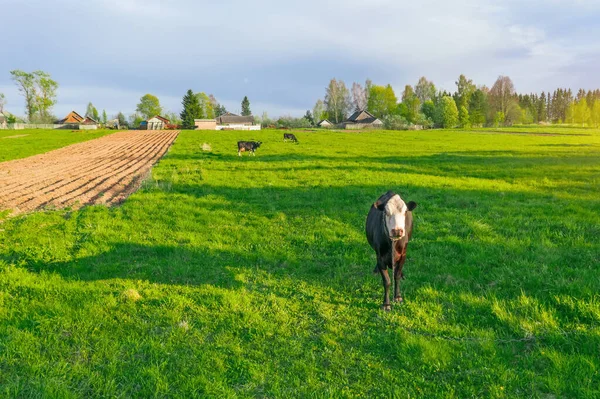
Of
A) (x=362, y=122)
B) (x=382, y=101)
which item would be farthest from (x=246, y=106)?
(x=362, y=122)

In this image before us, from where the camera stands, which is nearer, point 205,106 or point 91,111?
point 205,106

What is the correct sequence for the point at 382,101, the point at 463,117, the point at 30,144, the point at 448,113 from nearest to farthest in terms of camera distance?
the point at 30,144, the point at 448,113, the point at 463,117, the point at 382,101

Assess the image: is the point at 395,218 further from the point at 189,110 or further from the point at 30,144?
the point at 189,110

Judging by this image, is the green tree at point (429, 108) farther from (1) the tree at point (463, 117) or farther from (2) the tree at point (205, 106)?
(2) the tree at point (205, 106)

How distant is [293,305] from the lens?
19.5 ft

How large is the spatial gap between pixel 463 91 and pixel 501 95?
57.2 ft

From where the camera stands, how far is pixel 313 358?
4.54 meters

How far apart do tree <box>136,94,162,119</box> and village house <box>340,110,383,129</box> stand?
8072 cm

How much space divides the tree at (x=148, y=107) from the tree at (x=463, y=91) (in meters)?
114

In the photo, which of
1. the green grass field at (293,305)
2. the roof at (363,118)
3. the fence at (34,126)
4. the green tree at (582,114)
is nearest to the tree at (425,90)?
the roof at (363,118)

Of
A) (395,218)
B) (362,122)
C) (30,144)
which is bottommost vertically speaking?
(395,218)

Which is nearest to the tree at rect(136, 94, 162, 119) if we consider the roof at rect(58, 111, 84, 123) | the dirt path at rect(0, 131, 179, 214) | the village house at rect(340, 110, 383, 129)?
the roof at rect(58, 111, 84, 123)

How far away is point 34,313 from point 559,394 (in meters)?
7.29

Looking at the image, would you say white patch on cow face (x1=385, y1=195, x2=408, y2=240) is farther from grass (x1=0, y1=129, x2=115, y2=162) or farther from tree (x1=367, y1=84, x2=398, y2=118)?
tree (x1=367, y1=84, x2=398, y2=118)
